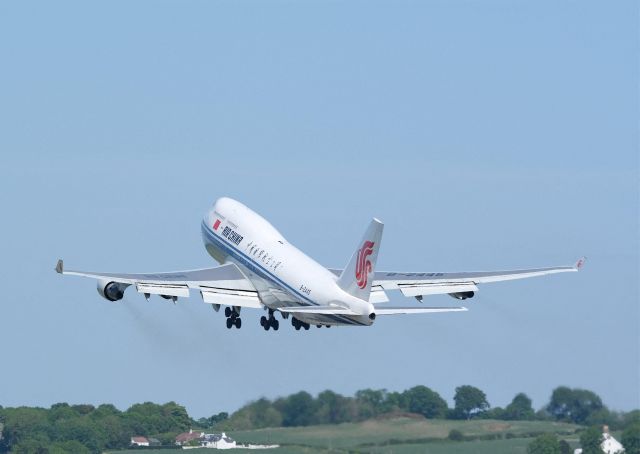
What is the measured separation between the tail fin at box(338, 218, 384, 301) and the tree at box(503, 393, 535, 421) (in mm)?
10457

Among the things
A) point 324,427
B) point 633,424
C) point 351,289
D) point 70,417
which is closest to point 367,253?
point 351,289

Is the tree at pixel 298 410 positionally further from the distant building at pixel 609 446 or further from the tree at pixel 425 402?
the distant building at pixel 609 446

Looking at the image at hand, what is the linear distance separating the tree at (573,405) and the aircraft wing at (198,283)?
67.1 feet

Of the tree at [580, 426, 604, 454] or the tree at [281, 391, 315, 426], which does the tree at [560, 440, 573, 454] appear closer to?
the tree at [580, 426, 604, 454]

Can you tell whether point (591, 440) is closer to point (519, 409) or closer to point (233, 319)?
point (519, 409)

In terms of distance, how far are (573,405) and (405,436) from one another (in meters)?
9.60

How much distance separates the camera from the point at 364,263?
111 meters

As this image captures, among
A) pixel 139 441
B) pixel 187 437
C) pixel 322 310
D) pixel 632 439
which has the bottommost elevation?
pixel 632 439

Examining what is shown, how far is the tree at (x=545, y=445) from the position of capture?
107688mm

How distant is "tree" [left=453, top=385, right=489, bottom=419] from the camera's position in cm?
11506

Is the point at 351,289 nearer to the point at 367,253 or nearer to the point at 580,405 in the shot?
the point at 367,253

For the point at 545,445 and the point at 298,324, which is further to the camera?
the point at 298,324

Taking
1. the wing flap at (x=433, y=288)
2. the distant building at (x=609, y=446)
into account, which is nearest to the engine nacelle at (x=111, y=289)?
the wing flap at (x=433, y=288)

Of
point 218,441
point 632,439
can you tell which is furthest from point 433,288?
point 632,439
